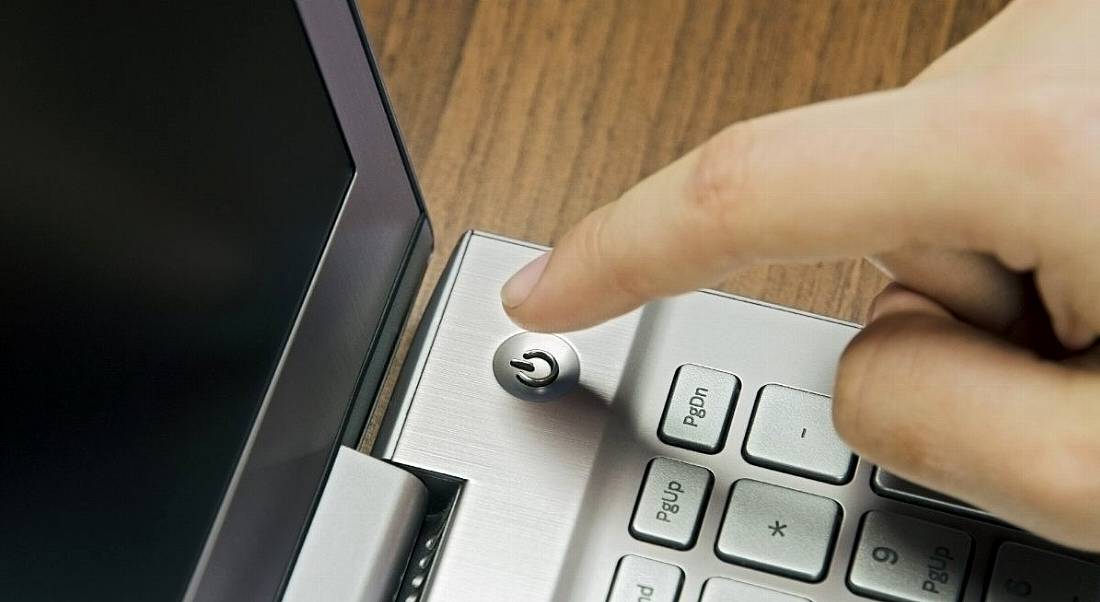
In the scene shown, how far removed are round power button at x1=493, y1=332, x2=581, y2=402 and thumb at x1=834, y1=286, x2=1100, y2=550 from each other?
9 centimetres

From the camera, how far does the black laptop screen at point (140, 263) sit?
0.19m

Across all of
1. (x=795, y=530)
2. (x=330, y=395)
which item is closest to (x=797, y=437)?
(x=795, y=530)

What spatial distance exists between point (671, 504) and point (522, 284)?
7 cm

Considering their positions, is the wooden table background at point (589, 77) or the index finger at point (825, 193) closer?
the index finger at point (825, 193)

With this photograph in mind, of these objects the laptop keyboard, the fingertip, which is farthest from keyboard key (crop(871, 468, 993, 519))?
the fingertip

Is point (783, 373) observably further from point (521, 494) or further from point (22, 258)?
point (22, 258)

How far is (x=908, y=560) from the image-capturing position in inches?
10.9

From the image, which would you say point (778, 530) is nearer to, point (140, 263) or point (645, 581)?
point (645, 581)

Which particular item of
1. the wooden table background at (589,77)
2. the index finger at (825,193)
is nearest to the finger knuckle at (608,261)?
the index finger at (825,193)

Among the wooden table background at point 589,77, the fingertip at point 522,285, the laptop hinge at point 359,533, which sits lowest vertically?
the laptop hinge at point 359,533

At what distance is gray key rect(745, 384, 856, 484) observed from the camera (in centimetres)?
29

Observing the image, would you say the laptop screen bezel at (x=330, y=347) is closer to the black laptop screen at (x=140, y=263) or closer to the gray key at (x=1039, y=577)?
the black laptop screen at (x=140, y=263)

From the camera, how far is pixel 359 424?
312mm

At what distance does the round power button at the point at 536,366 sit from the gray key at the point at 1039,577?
0.40 ft
